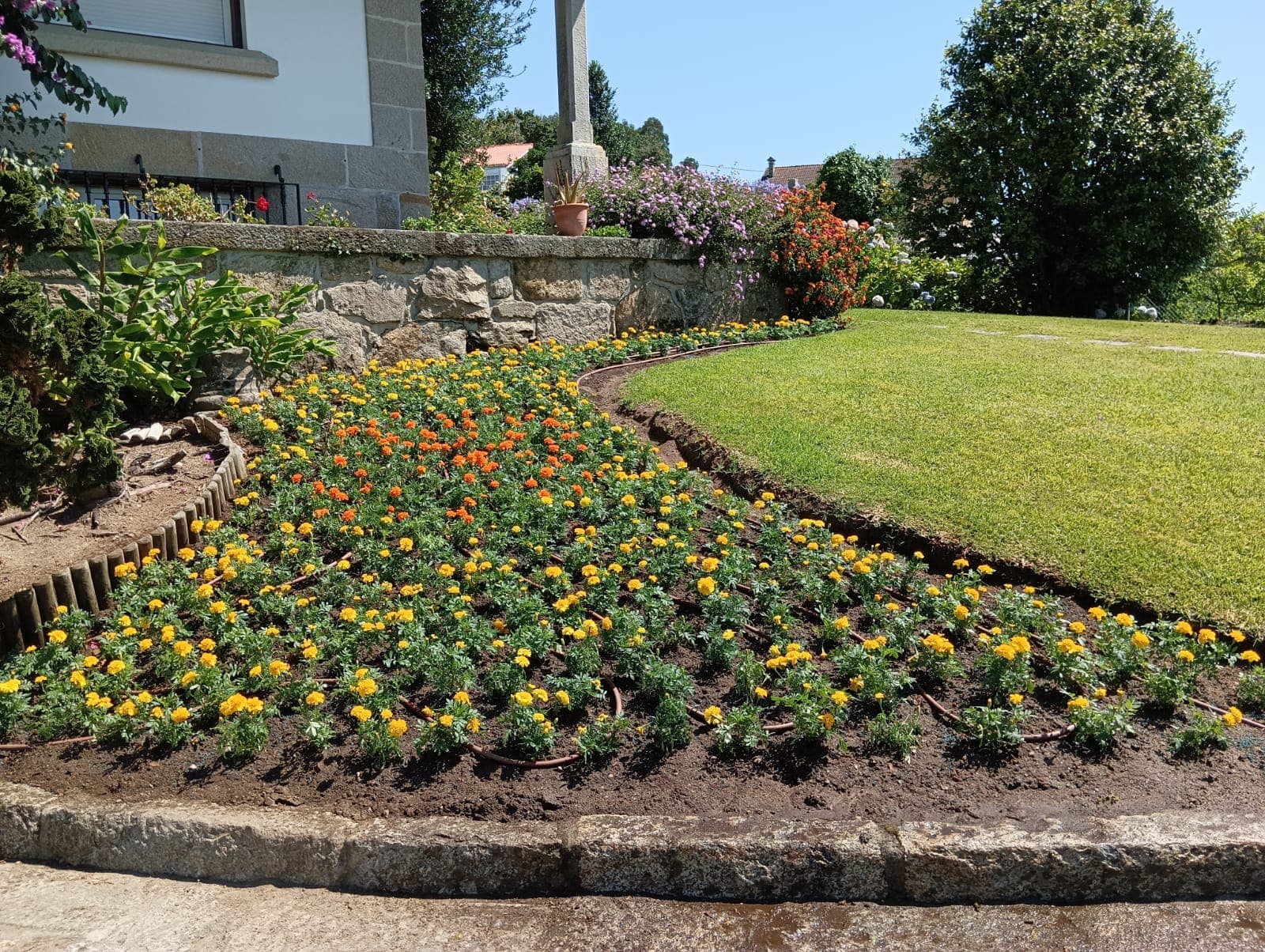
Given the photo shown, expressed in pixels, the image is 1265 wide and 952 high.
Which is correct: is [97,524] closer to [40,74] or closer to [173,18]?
[40,74]

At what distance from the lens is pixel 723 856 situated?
2369 millimetres

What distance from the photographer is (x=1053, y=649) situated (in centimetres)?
315

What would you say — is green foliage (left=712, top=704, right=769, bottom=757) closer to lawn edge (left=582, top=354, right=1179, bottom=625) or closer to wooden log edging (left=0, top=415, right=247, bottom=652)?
lawn edge (left=582, top=354, right=1179, bottom=625)

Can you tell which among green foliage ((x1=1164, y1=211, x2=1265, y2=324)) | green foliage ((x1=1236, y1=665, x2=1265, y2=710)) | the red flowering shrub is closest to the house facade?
the red flowering shrub

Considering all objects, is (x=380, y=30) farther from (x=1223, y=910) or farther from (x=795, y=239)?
(x=1223, y=910)

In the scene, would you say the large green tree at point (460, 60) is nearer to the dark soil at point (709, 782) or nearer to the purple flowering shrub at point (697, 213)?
the purple flowering shrub at point (697, 213)

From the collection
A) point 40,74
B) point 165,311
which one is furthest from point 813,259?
point 40,74

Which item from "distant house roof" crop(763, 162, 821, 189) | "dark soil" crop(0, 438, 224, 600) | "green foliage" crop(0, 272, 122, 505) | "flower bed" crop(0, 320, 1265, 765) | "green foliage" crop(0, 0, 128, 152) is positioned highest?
"distant house roof" crop(763, 162, 821, 189)

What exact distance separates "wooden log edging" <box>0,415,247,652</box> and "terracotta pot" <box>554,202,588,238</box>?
4159 mm

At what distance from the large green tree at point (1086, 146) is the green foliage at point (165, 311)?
34.3 ft

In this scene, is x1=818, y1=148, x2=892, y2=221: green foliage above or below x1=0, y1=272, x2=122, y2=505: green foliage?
above

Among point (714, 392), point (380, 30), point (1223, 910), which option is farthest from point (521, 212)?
point (1223, 910)

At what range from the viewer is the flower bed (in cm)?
281

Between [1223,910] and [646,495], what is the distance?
2.70 m
